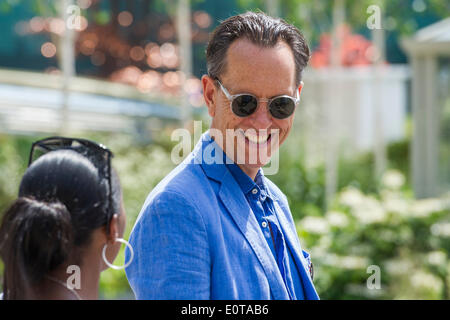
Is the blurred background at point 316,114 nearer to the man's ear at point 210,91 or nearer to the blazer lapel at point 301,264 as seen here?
the man's ear at point 210,91

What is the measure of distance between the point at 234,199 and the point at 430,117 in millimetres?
7718

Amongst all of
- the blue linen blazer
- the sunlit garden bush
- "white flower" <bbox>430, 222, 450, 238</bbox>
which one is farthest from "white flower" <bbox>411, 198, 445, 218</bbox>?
the blue linen blazer

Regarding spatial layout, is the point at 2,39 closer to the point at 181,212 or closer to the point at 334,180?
the point at 334,180

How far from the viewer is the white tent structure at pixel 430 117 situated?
911 cm

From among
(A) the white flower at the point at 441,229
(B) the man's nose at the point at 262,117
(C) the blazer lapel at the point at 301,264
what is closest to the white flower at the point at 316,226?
(A) the white flower at the point at 441,229

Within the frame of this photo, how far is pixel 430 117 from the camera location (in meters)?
9.18

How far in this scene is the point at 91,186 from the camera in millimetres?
1934

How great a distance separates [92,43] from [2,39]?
92.6 inches

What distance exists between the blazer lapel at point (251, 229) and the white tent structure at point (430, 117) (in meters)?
7.60

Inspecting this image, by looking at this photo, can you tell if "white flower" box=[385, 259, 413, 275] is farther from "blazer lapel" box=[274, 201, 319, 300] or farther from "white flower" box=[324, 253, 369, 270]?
"blazer lapel" box=[274, 201, 319, 300]

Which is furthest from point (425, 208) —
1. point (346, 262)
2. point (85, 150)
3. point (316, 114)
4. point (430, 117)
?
point (85, 150)

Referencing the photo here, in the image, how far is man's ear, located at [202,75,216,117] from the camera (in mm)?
2152

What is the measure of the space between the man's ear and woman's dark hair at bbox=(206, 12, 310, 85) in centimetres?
2

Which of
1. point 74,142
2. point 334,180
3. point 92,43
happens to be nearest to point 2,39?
point 92,43
